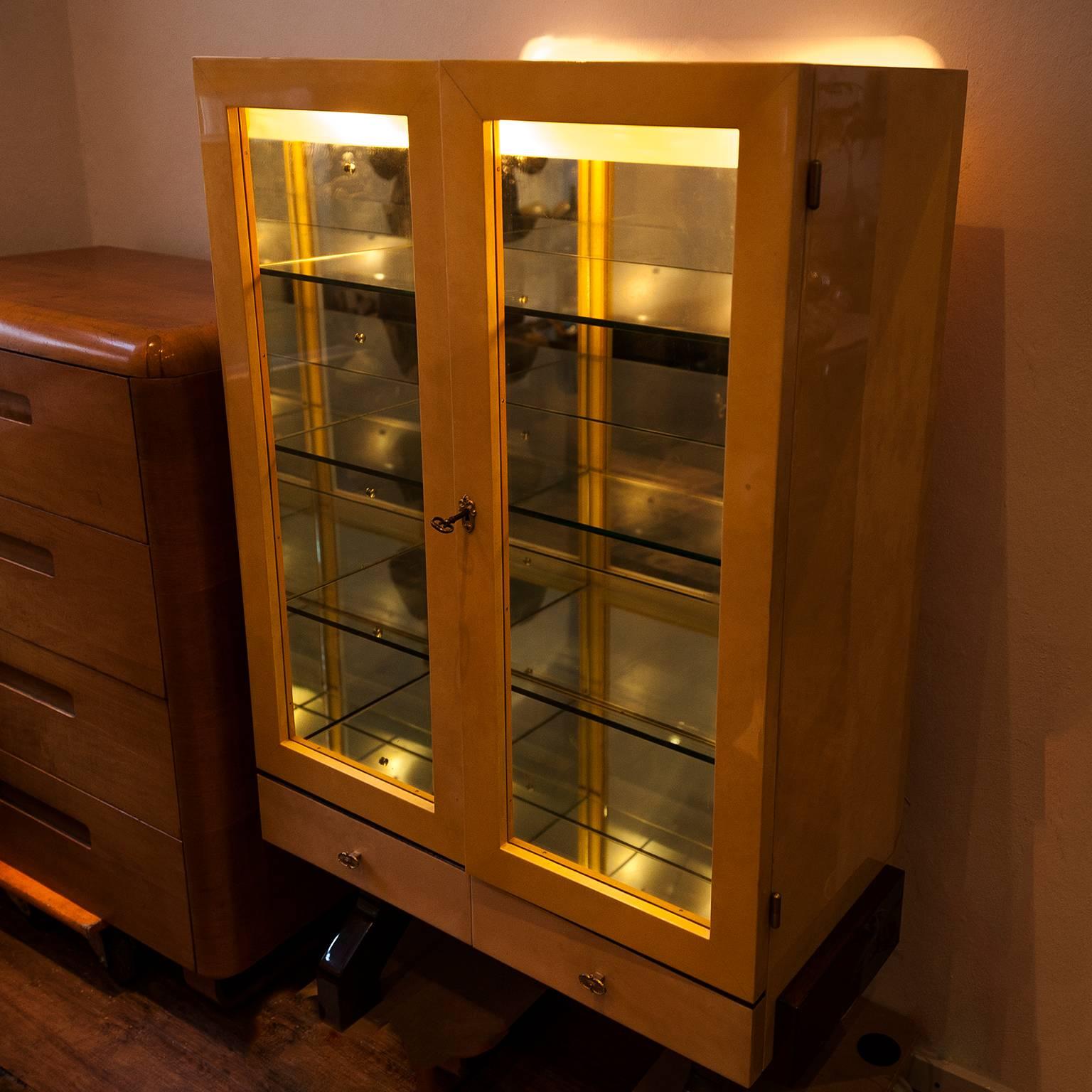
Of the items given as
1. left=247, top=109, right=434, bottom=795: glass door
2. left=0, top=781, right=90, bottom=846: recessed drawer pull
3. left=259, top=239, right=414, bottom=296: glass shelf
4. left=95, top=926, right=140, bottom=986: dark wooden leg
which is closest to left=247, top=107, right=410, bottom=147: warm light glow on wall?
left=247, top=109, right=434, bottom=795: glass door

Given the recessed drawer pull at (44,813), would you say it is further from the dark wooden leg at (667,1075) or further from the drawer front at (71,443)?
the dark wooden leg at (667,1075)

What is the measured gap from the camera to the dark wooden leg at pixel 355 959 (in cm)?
191

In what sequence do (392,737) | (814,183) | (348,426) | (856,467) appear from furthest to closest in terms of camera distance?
(392,737) < (348,426) < (856,467) < (814,183)

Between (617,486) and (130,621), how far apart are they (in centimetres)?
79

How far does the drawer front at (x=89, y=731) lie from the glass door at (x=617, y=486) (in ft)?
2.12

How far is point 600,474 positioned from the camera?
1.53 meters

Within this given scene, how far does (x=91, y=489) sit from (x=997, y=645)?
1282 mm

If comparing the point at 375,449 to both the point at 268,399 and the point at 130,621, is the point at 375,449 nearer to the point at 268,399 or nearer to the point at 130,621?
the point at 268,399

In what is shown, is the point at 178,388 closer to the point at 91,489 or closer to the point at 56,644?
the point at 91,489

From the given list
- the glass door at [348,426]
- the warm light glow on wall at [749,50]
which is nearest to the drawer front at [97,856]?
the glass door at [348,426]

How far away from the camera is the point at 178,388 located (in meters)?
1.68

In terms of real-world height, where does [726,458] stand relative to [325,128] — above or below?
below

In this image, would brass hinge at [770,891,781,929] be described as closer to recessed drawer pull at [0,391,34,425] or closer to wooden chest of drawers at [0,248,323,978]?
wooden chest of drawers at [0,248,323,978]

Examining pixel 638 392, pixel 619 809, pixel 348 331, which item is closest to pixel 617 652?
pixel 619 809
